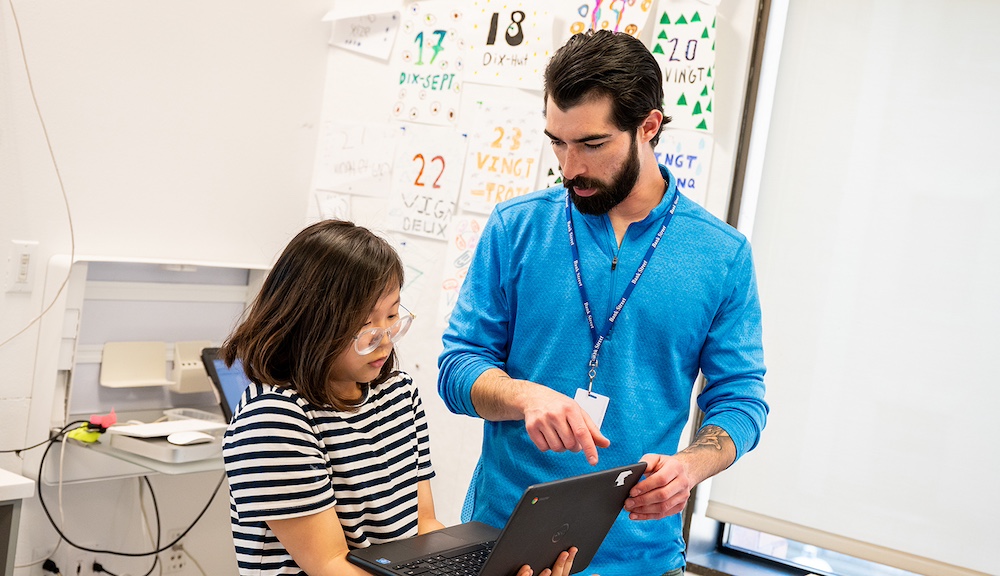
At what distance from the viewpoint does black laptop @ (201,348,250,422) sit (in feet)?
9.27

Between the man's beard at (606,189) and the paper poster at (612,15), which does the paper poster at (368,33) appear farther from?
the man's beard at (606,189)

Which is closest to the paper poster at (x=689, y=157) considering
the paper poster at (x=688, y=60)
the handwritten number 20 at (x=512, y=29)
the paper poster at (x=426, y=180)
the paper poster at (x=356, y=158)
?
the paper poster at (x=688, y=60)

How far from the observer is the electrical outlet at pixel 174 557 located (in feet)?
9.89

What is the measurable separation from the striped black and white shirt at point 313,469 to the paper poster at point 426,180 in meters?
1.55

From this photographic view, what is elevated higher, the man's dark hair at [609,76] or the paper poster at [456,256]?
the man's dark hair at [609,76]

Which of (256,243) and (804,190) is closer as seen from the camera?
(804,190)

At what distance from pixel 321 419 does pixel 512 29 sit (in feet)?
6.00

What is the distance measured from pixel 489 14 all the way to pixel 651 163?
4.69 feet

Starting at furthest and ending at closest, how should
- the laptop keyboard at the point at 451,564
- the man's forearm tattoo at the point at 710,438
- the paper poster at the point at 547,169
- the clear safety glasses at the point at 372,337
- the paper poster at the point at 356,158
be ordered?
1. the paper poster at the point at 356,158
2. the paper poster at the point at 547,169
3. the man's forearm tattoo at the point at 710,438
4. the clear safety glasses at the point at 372,337
5. the laptop keyboard at the point at 451,564

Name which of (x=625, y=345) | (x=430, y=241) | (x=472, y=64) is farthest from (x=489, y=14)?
(x=625, y=345)

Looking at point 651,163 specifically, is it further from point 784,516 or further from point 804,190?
point 784,516

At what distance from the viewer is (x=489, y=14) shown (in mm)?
2902

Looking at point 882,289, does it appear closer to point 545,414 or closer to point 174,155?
point 545,414

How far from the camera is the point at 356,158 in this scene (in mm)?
3215
